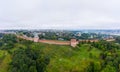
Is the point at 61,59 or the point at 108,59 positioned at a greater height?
the point at 61,59

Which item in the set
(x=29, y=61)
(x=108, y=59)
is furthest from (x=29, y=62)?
(x=108, y=59)

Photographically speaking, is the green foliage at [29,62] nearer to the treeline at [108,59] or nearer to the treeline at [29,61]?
the treeline at [29,61]

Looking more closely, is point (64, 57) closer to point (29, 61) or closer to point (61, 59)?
point (61, 59)

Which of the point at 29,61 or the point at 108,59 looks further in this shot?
the point at 108,59

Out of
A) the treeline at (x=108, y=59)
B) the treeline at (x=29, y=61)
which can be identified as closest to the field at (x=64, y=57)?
the treeline at (x=29, y=61)

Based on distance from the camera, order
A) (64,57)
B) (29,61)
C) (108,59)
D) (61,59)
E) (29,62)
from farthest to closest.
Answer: (64,57)
(61,59)
(108,59)
(29,61)
(29,62)

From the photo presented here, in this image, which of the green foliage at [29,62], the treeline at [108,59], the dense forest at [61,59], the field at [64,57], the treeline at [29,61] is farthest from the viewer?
the field at [64,57]

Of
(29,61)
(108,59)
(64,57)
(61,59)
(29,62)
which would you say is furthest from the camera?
(64,57)

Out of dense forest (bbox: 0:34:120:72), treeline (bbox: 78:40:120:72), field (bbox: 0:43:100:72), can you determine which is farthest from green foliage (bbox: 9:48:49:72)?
treeline (bbox: 78:40:120:72)
